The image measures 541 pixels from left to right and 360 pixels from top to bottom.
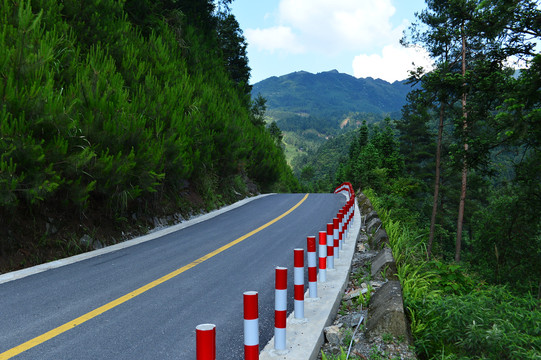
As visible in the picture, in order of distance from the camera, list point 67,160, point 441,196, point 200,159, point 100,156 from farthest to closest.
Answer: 1. point 441,196
2. point 200,159
3. point 100,156
4. point 67,160

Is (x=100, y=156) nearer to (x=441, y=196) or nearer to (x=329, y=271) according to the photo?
(x=329, y=271)

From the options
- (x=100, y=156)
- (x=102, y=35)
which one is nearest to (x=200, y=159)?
(x=102, y=35)

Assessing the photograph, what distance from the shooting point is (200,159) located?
1491 centimetres

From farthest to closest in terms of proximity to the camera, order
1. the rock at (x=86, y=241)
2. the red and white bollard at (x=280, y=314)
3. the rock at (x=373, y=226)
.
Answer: the rock at (x=373, y=226) < the rock at (x=86, y=241) < the red and white bollard at (x=280, y=314)

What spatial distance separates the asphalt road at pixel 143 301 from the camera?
3713 millimetres

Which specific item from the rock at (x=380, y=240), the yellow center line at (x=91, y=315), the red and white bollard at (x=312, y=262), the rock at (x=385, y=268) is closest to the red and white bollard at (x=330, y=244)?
the rock at (x=385, y=268)

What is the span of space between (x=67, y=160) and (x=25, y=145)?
3.06ft

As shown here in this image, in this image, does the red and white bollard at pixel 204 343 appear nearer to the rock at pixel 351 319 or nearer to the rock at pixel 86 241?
the rock at pixel 351 319

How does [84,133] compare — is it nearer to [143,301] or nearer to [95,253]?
[95,253]

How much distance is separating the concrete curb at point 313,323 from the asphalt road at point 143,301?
12.5 inches

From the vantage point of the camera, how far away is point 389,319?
3902mm

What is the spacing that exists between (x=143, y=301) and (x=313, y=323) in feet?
7.72

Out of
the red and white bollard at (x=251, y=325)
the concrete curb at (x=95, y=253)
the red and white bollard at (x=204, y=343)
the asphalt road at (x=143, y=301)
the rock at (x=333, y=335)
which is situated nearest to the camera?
the red and white bollard at (x=204, y=343)

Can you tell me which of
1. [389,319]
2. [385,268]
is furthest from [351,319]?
[385,268]
